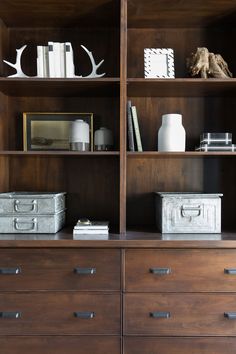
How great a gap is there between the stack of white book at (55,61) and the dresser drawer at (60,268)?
0.98 meters

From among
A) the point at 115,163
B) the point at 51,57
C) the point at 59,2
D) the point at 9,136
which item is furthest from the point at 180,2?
the point at 9,136

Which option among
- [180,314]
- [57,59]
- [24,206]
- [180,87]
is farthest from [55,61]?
[180,314]

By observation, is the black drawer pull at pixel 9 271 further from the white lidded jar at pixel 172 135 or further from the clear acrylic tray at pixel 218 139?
the clear acrylic tray at pixel 218 139

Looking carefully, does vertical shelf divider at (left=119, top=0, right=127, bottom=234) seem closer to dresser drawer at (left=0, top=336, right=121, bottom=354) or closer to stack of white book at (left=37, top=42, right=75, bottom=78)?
stack of white book at (left=37, top=42, right=75, bottom=78)

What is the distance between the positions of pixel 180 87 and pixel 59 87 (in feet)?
2.33

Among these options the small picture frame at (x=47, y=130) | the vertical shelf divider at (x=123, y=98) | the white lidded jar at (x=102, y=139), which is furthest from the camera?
the small picture frame at (x=47, y=130)

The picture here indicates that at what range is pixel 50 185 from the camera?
2.05m

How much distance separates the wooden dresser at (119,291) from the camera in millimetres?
1576

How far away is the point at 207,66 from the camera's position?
1.80m

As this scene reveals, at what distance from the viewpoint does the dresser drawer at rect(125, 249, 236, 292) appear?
5.16ft

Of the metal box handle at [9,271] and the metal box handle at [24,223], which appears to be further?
the metal box handle at [24,223]

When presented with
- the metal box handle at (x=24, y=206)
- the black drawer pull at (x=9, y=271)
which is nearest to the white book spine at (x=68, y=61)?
the metal box handle at (x=24, y=206)

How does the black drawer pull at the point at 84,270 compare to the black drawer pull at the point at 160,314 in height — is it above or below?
above

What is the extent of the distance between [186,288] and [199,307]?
12 cm
